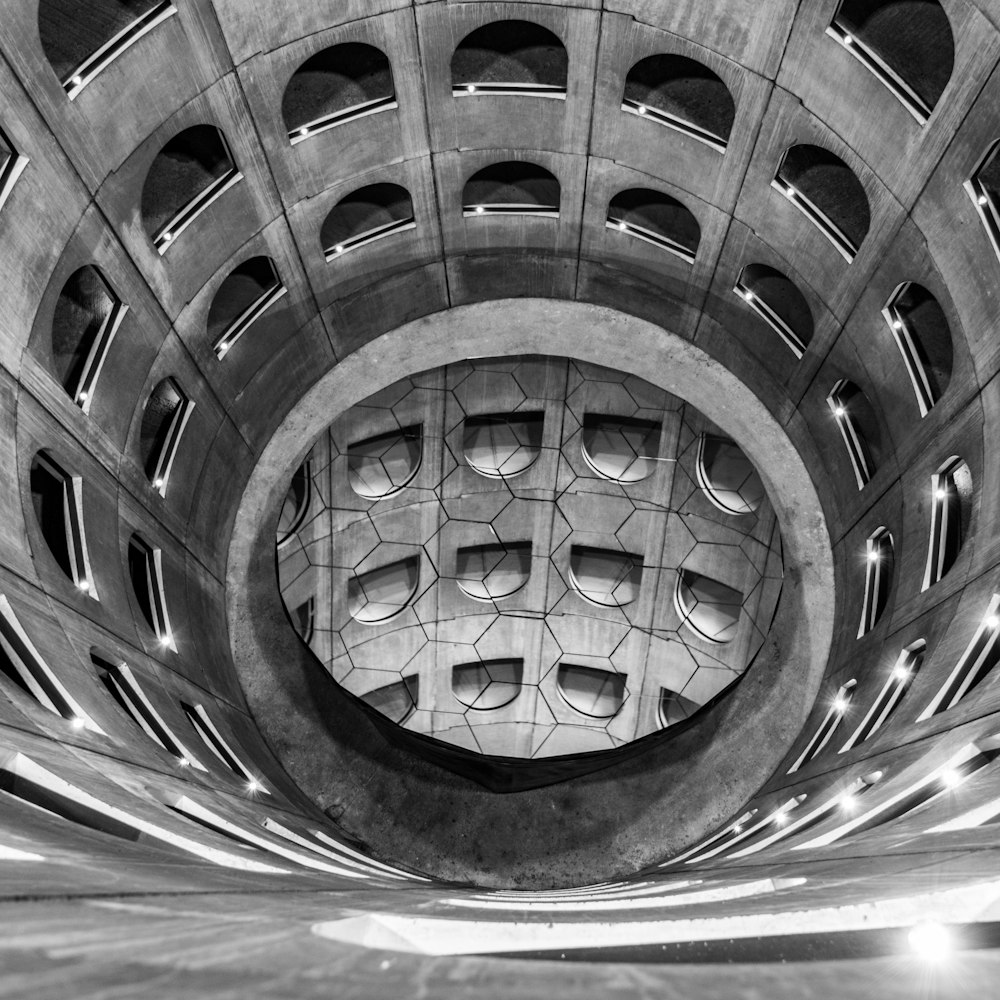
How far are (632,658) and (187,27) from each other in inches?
616

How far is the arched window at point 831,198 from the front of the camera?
33.9 ft

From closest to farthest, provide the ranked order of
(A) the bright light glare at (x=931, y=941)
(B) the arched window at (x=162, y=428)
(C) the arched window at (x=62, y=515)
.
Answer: (A) the bright light glare at (x=931, y=941) < (C) the arched window at (x=62, y=515) < (B) the arched window at (x=162, y=428)

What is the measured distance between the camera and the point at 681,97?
10.7 m

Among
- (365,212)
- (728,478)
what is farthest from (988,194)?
(728,478)

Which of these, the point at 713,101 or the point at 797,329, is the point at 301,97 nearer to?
the point at 713,101

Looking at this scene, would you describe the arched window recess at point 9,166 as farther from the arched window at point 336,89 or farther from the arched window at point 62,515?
the arched window at point 336,89

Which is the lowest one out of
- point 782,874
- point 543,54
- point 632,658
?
point 782,874

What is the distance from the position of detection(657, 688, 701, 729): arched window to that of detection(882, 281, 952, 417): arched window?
39.2 ft

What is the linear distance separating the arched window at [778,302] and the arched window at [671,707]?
34.7 feet

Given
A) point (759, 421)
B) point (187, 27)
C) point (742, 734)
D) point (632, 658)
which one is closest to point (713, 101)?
point (759, 421)

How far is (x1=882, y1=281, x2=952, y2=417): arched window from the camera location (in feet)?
32.7

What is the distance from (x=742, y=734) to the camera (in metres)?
12.7

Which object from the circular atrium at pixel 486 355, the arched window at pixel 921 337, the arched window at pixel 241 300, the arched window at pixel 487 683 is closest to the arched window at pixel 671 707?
the arched window at pixel 487 683

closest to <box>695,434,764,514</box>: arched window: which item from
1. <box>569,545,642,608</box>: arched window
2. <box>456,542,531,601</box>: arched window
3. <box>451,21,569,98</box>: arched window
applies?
<box>569,545,642,608</box>: arched window
